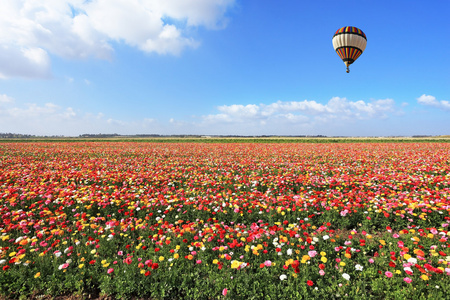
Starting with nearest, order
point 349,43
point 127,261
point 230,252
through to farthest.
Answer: point 127,261, point 230,252, point 349,43

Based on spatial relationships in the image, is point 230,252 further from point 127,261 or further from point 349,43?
point 349,43

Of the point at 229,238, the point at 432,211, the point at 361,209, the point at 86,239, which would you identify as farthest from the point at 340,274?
the point at 86,239

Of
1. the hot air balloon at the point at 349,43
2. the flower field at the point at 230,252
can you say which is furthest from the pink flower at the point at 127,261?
the hot air balloon at the point at 349,43

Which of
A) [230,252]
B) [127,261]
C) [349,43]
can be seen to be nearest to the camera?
[127,261]

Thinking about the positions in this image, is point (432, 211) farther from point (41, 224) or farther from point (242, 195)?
point (41, 224)

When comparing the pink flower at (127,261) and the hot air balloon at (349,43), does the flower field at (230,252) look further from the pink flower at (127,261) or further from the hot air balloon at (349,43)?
the hot air balloon at (349,43)

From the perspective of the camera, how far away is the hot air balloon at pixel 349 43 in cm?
1711

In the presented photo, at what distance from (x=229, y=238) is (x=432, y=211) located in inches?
184

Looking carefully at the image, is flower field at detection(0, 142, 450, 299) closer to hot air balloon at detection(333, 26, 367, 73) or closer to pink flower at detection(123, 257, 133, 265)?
pink flower at detection(123, 257, 133, 265)

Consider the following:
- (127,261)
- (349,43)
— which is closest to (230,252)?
(127,261)

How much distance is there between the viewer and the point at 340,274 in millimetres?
3008

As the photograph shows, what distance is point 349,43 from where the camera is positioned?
678 inches

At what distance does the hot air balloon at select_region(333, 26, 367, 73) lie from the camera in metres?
17.1

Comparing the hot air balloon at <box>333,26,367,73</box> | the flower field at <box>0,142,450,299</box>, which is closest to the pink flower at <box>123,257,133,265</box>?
the flower field at <box>0,142,450,299</box>
